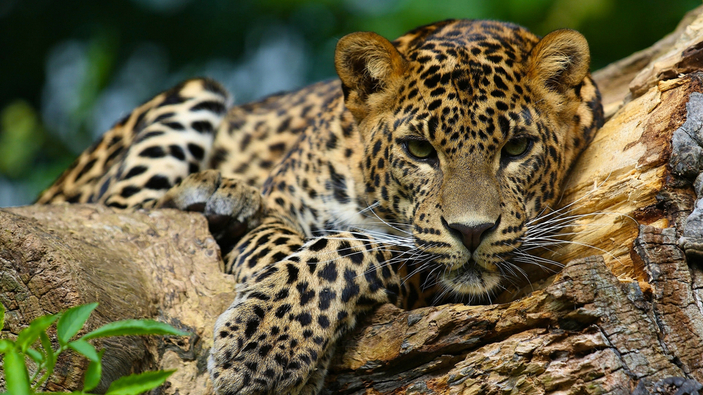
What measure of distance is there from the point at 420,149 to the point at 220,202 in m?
1.86

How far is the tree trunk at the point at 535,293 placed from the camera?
139 inches

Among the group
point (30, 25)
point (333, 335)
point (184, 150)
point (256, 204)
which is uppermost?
point (30, 25)

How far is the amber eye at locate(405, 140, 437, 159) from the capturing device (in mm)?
4875

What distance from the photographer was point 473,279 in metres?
4.60

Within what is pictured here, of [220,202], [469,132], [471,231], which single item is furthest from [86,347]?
[220,202]

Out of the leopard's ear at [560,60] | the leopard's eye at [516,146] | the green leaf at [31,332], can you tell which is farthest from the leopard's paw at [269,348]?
the leopard's ear at [560,60]

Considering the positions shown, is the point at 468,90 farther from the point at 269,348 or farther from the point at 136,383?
the point at 136,383

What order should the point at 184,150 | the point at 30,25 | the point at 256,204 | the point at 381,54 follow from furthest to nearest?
the point at 30,25 < the point at 184,150 < the point at 256,204 < the point at 381,54

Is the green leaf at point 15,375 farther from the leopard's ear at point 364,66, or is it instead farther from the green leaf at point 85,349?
the leopard's ear at point 364,66

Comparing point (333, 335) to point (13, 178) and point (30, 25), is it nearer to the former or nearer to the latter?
point (13, 178)

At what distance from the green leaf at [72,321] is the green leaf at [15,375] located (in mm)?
189

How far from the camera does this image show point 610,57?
11055 mm

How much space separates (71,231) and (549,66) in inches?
141

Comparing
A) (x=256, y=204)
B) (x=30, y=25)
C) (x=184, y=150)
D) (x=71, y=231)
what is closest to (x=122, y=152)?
(x=184, y=150)
